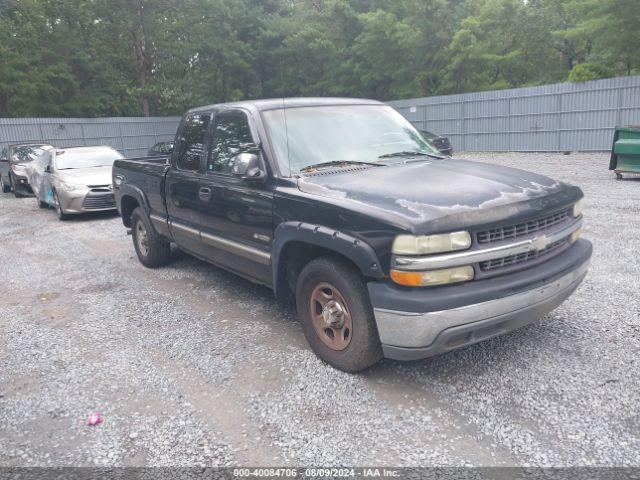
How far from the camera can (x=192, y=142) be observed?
206 inches

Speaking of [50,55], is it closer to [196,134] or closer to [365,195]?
[196,134]

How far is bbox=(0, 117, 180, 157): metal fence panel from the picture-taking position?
943 inches

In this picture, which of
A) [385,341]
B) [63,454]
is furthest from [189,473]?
[385,341]

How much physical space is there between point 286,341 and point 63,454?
180cm

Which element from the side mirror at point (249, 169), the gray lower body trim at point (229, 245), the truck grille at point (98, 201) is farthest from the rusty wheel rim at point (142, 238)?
the truck grille at point (98, 201)

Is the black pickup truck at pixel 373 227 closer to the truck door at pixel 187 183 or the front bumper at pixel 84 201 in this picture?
the truck door at pixel 187 183

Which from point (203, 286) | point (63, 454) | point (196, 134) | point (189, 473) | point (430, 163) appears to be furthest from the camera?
point (203, 286)

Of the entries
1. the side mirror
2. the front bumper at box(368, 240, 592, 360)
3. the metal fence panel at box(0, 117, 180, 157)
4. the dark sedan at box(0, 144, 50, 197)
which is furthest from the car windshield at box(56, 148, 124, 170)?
the metal fence panel at box(0, 117, 180, 157)

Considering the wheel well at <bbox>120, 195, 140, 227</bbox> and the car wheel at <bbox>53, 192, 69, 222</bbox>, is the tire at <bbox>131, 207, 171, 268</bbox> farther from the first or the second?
the car wheel at <bbox>53, 192, 69, 222</bbox>

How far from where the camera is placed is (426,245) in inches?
116

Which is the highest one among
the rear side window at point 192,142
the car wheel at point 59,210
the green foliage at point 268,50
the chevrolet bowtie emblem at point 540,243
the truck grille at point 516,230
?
the green foliage at point 268,50

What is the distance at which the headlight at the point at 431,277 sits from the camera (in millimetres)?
2980

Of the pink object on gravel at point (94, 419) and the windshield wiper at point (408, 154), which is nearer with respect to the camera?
the pink object on gravel at point (94, 419)

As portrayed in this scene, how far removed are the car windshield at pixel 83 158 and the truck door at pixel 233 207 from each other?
760 cm
